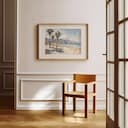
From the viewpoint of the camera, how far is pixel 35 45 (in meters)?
5.97

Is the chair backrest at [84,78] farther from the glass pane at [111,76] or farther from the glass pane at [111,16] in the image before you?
the glass pane at [111,16]

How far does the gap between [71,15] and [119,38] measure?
2573 millimetres

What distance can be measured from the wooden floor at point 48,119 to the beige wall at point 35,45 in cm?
47

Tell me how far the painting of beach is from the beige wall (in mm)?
196

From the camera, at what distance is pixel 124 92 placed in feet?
10.7

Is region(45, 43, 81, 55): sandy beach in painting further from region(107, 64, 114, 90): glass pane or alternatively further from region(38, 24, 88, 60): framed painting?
region(107, 64, 114, 90): glass pane

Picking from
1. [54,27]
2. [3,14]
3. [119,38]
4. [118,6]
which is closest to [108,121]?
[119,38]

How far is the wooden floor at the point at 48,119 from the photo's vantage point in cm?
455

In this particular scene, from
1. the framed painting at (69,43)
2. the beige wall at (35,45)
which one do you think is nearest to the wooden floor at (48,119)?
the beige wall at (35,45)

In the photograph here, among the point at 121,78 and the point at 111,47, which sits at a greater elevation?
the point at 111,47

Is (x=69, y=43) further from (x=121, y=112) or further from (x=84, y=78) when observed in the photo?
(x=121, y=112)

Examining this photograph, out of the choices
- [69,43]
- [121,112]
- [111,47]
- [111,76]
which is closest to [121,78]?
[121,112]

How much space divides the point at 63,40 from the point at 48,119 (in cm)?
169

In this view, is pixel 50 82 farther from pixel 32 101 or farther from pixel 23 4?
pixel 23 4
